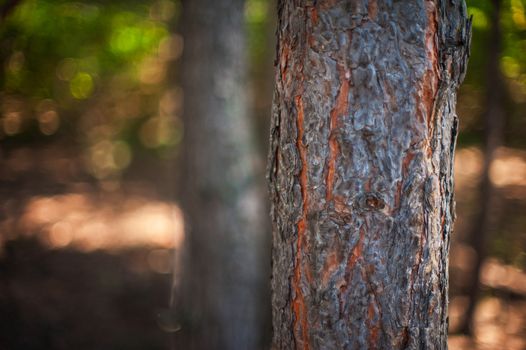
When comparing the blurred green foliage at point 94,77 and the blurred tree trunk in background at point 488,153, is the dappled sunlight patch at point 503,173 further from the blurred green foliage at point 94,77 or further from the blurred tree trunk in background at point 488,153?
the blurred green foliage at point 94,77

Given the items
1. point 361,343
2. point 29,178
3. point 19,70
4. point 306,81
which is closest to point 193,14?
point 19,70

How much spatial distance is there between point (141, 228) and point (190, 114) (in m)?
5.52

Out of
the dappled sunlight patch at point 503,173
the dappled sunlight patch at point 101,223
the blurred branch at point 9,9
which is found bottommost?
the dappled sunlight patch at point 101,223

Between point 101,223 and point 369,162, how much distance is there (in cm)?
891

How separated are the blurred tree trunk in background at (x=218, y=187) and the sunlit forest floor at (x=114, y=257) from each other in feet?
2.31

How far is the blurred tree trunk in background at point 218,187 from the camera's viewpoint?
181 inches

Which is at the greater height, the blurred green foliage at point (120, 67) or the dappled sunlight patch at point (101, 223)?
the blurred green foliage at point (120, 67)

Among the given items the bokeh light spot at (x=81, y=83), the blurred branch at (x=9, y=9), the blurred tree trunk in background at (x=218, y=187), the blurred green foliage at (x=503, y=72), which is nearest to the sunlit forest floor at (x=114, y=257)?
the blurred green foliage at (x=503, y=72)

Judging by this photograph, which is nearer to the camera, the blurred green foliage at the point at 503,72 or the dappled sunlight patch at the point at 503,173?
the blurred green foliage at the point at 503,72

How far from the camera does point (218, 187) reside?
468 cm

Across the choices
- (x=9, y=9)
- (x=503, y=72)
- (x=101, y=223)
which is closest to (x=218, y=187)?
(x=9, y=9)

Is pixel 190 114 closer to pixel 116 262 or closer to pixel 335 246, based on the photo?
pixel 335 246

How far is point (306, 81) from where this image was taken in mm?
1686

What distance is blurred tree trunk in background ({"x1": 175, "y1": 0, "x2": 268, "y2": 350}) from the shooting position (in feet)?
15.0
